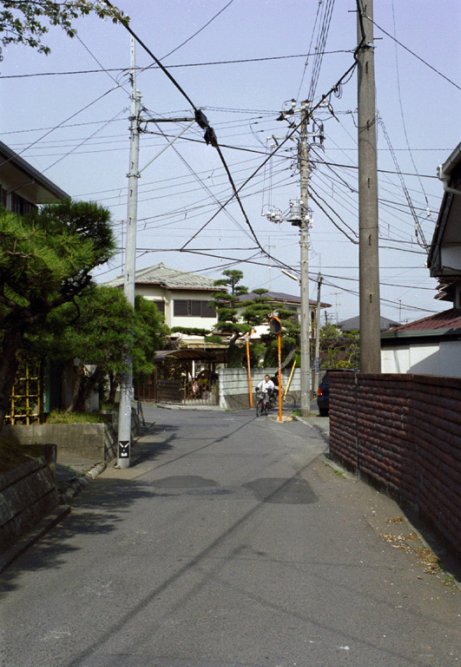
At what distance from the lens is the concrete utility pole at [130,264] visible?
48.4 feet

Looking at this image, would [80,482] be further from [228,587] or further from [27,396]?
[228,587]

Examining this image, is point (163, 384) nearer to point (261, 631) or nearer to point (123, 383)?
point (123, 383)

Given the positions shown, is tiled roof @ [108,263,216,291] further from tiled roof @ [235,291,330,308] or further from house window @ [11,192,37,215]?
house window @ [11,192,37,215]

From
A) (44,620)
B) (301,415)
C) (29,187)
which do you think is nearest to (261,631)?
(44,620)

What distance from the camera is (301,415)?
95.1 feet

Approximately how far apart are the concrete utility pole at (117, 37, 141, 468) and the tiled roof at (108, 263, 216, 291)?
2960 centimetres

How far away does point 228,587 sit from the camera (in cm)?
618

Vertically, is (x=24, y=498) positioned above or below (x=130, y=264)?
below

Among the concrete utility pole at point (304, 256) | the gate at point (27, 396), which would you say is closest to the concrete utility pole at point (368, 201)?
the gate at point (27, 396)

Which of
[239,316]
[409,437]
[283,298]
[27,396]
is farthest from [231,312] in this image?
[409,437]

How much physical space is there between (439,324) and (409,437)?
4.95m

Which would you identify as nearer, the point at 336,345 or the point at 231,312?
the point at 231,312

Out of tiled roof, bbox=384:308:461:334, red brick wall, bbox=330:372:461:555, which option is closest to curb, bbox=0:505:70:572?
red brick wall, bbox=330:372:461:555

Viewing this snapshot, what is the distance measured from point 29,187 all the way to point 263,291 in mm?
23685
